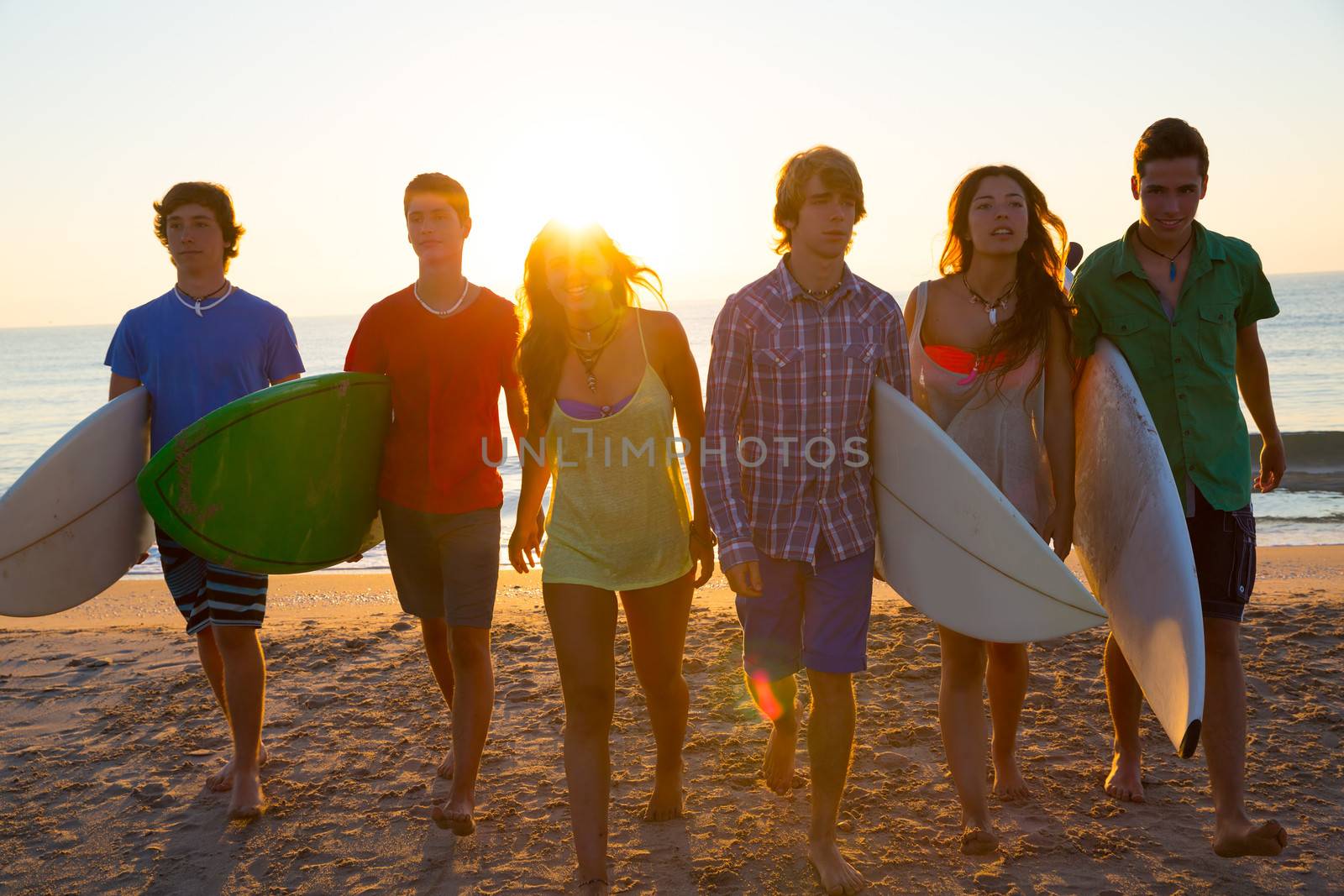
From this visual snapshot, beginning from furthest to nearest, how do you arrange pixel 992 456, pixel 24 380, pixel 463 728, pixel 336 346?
1. pixel 336 346
2. pixel 24 380
3. pixel 463 728
4. pixel 992 456

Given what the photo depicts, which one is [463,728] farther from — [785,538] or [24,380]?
[24,380]

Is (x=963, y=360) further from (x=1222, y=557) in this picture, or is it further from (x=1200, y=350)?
(x=1222, y=557)

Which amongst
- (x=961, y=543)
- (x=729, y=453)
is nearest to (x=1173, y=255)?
(x=961, y=543)

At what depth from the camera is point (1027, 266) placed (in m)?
2.67

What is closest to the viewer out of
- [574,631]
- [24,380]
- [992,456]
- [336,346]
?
[574,631]

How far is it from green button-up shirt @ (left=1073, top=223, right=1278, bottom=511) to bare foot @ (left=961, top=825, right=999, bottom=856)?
106 cm

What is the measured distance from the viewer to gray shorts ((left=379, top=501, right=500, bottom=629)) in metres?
2.88

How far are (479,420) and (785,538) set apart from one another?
3.30 ft

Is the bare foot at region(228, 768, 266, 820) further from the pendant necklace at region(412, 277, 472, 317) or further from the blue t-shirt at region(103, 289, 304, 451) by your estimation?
the pendant necklace at region(412, 277, 472, 317)

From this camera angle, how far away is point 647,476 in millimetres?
2484

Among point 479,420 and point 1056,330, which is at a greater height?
point 1056,330

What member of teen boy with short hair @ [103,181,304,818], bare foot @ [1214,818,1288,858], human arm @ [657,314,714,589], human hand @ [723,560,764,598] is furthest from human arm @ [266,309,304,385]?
bare foot @ [1214,818,1288,858]

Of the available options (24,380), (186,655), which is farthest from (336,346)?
(186,655)

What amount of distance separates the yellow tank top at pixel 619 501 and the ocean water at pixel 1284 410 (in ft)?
17.0
